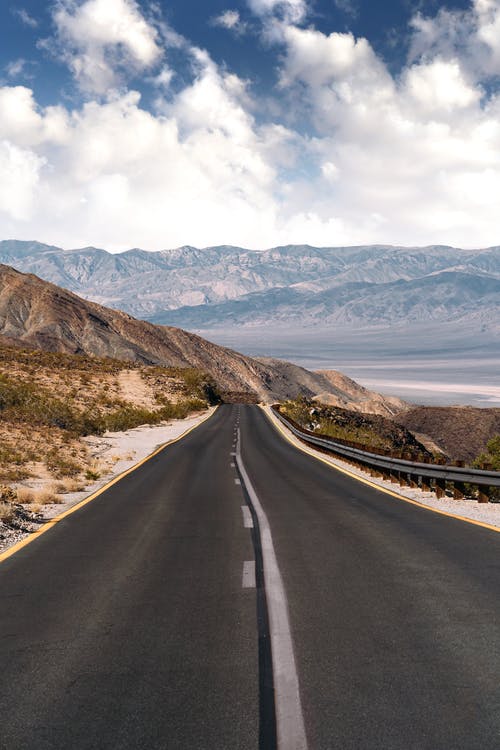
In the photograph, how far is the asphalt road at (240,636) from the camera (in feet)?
12.4

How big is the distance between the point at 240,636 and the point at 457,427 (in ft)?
275

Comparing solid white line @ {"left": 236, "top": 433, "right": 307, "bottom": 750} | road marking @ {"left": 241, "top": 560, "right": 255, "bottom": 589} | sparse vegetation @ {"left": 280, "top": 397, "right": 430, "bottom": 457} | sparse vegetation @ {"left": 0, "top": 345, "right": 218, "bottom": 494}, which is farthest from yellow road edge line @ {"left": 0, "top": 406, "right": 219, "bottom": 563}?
sparse vegetation @ {"left": 280, "top": 397, "right": 430, "bottom": 457}

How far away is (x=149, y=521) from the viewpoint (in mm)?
11117

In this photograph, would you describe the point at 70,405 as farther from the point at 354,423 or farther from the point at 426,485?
the point at 426,485

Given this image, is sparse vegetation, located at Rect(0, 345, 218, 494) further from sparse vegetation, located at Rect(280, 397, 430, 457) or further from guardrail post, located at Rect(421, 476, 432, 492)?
sparse vegetation, located at Rect(280, 397, 430, 457)

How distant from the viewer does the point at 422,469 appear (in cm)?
1548

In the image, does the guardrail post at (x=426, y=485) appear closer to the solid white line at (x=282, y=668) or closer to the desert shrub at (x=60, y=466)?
the solid white line at (x=282, y=668)

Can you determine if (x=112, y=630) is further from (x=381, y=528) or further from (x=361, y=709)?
(x=381, y=528)

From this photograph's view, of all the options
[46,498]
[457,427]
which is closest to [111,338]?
[457,427]

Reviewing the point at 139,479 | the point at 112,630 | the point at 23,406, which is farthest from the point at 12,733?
the point at 23,406

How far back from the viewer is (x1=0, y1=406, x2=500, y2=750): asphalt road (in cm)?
379

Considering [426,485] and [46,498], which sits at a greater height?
[426,485]

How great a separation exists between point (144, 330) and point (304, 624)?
15961 centimetres

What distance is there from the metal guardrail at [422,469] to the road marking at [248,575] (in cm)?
691
